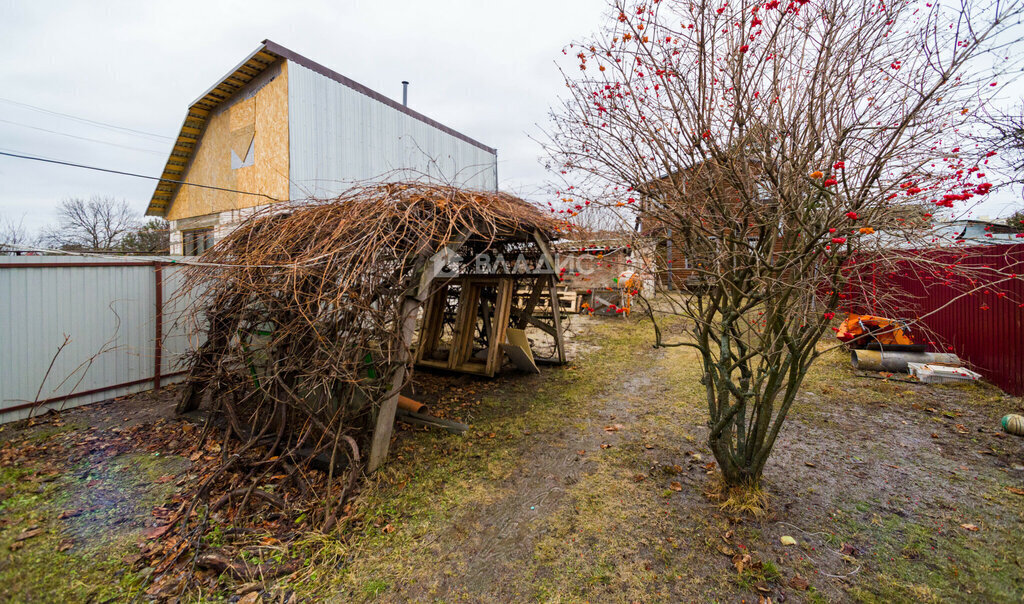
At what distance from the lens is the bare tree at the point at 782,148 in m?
2.51

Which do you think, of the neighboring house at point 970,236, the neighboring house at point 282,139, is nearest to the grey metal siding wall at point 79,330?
the neighboring house at point 282,139

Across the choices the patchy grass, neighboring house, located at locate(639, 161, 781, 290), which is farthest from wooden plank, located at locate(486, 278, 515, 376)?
the patchy grass

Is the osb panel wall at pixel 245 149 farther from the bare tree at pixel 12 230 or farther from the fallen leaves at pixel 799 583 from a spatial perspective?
the fallen leaves at pixel 799 583

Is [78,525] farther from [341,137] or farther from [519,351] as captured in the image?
[341,137]

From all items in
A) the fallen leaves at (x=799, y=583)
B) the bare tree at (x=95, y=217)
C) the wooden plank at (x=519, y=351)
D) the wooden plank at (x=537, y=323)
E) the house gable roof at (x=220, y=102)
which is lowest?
the fallen leaves at (x=799, y=583)

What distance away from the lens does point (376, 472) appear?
144 inches

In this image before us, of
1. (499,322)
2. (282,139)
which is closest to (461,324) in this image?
(499,322)

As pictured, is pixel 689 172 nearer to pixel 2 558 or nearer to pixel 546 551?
pixel 546 551

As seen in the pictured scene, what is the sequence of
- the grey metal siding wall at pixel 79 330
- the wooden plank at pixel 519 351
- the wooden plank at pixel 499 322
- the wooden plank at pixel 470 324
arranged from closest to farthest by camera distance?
the grey metal siding wall at pixel 79 330 → the wooden plank at pixel 499 322 → the wooden plank at pixel 519 351 → the wooden plank at pixel 470 324

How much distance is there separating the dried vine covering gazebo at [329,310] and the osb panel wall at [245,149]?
4.21 metres

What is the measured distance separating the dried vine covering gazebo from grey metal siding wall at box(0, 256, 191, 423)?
0.99 metres

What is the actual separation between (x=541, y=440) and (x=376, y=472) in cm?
170

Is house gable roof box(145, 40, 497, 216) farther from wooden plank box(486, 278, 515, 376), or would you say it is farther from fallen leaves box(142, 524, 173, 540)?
fallen leaves box(142, 524, 173, 540)

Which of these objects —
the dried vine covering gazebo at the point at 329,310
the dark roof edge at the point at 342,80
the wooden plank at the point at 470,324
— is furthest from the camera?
the dark roof edge at the point at 342,80
